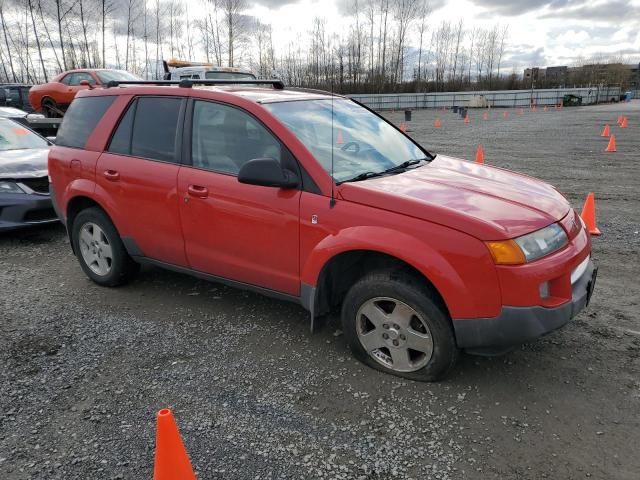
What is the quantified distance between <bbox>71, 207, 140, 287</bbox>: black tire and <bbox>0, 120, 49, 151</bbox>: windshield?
11.3 feet

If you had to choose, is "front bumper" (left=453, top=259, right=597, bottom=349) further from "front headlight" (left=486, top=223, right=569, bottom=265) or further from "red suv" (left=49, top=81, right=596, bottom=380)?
"front headlight" (left=486, top=223, right=569, bottom=265)

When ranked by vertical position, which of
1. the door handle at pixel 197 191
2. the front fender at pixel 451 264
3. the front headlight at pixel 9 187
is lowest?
the front headlight at pixel 9 187

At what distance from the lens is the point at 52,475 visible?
2477 mm

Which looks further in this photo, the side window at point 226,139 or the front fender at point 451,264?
the side window at point 226,139

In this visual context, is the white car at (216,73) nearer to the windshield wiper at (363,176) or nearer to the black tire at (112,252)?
the black tire at (112,252)

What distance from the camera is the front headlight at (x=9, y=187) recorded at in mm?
6207

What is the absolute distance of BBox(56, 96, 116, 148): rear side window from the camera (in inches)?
179

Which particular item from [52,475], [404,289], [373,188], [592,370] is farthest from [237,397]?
[592,370]

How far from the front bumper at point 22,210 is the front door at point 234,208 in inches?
137

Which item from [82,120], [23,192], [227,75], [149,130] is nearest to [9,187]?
[23,192]

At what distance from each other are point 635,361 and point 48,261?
5773 mm

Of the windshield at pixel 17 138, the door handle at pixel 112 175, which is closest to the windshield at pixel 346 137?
the door handle at pixel 112 175

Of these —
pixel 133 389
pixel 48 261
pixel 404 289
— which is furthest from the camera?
pixel 48 261

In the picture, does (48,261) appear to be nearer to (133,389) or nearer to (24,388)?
(24,388)
